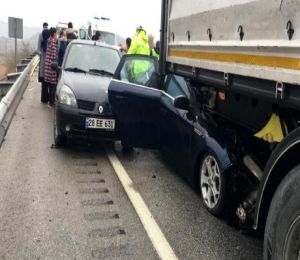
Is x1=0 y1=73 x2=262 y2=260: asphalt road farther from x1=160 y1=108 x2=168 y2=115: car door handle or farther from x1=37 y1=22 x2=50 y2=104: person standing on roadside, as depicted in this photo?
x1=37 y1=22 x2=50 y2=104: person standing on roadside

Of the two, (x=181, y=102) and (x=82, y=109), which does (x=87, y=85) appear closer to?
(x=82, y=109)

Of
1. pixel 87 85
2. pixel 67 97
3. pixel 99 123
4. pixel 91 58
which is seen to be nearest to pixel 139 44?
pixel 91 58

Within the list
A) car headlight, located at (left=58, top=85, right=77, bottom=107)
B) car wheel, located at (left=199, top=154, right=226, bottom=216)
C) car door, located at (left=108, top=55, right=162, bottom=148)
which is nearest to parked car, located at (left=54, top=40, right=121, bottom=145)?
car headlight, located at (left=58, top=85, right=77, bottom=107)

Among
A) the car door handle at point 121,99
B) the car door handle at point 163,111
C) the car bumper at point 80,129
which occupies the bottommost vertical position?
the car bumper at point 80,129

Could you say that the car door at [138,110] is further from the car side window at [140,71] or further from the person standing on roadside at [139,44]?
the person standing on roadside at [139,44]

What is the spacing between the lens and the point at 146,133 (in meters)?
7.00

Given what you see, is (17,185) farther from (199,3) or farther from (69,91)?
(199,3)

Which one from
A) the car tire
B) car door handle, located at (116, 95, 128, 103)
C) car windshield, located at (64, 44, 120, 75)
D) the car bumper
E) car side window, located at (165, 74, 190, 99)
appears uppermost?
car windshield, located at (64, 44, 120, 75)

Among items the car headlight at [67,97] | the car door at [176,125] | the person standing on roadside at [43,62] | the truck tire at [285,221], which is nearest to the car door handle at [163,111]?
the car door at [176,125]

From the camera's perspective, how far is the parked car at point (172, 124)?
5.33 m

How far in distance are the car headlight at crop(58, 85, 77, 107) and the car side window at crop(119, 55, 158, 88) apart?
0.93 meters

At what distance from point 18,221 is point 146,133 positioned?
243 cm

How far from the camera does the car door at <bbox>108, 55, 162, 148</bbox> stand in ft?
22.7

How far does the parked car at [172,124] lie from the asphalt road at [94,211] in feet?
1.17
